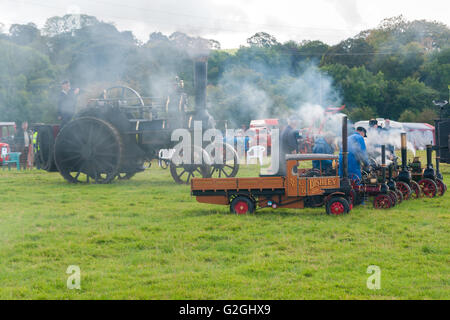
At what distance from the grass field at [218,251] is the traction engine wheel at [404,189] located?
1.13 ft

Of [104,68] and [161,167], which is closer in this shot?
[161,167]

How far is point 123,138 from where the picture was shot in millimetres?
14352

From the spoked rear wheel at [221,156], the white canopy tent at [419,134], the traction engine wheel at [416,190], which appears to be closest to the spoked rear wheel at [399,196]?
the traction engine wheel at [416,190]

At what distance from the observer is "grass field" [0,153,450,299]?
509 centimetres

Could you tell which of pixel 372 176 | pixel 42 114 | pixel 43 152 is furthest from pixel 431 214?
pixel 42 114

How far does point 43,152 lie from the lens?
1532 cm

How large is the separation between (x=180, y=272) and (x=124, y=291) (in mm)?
785

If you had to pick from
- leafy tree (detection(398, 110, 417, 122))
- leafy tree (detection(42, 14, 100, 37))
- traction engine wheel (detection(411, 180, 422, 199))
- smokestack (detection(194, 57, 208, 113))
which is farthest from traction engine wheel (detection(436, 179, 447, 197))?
leafy tree (detection(398, 110, 417, 122))

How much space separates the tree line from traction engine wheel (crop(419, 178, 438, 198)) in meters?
5.80

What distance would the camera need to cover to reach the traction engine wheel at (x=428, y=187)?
11.4 m

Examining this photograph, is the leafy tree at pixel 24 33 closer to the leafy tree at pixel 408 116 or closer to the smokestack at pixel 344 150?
the smokestack at pixel 344 150

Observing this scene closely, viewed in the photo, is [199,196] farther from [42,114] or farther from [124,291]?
[42,114]
